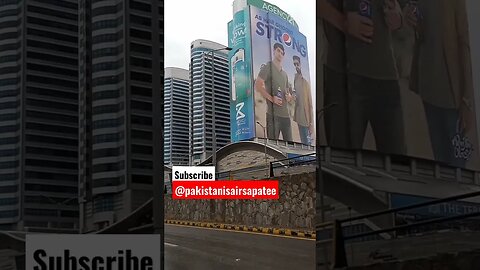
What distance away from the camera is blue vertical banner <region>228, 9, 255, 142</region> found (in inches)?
51.6

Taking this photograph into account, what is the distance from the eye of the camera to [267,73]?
4.36 feet

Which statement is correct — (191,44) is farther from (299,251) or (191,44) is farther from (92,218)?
(299,251)

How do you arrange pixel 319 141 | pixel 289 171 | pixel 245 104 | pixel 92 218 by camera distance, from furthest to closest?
1. pixel 289 171
2. pixel 245 104
3. pixel 319 141
4. pixel 92 218

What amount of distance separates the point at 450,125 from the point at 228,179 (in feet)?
1.90

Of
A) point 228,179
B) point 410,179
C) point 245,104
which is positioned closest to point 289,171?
point 228,179

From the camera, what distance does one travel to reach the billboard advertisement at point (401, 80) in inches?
47.1

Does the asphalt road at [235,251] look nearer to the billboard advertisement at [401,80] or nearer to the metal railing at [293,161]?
the metal railing at [293,161]

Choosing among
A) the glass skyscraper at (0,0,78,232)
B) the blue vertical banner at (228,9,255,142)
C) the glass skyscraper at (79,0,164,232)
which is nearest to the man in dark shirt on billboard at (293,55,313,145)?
the blue vertical banner at (228,9,255,142)

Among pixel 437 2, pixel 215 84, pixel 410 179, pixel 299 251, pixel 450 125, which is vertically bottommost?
pixel 299 251

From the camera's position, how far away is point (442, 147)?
123cm

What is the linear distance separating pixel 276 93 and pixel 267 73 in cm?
6

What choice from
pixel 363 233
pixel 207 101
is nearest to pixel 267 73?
pixel 207 101

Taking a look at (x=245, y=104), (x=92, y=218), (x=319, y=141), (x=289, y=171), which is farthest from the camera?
(x=289, y=171)

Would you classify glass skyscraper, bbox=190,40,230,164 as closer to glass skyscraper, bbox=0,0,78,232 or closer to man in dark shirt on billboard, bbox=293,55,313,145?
man in dark shirt on billboard, bbox=293,55,313,145
